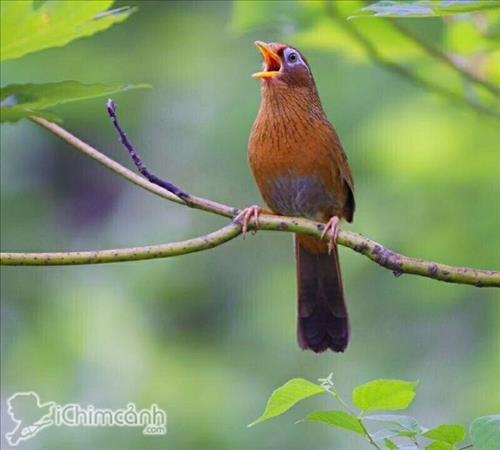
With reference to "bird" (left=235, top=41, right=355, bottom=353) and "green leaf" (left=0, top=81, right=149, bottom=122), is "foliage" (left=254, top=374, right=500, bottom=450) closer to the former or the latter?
"green leaf" (left=0, top=81, right=149, bottom=122)

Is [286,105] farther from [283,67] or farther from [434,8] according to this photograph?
[434,8]

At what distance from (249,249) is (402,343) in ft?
2.69

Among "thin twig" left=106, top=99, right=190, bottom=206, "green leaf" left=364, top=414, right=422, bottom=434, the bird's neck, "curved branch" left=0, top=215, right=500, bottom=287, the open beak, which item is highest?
the open beak

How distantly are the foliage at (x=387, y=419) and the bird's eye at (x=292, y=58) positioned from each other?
150cm

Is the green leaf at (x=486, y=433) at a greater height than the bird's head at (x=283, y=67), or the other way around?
the bird's head at (x=283, y=67)

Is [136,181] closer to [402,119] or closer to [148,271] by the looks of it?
[402,119]

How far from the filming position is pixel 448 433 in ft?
4.37

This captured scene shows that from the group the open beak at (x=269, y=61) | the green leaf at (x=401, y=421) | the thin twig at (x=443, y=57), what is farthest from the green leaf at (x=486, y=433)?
the open beak at (x=269, y=61)

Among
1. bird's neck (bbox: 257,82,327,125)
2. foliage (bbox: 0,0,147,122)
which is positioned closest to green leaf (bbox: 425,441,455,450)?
foliage (bbox: 0,0,147,122)

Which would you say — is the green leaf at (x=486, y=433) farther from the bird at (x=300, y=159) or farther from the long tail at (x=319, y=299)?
the long tail at (x=319, y=299)

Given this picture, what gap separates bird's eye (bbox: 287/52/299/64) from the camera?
9.39ft

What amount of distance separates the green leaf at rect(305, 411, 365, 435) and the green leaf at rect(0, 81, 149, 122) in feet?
1.80

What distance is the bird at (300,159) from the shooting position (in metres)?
2.91

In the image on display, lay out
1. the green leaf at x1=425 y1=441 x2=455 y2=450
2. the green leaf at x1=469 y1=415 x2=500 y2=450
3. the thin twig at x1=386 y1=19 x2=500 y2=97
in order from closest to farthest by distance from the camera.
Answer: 1. the green leaf at x1=469 y1=415 x2=500 y2=450
2. the green leaf at x1=425 y1=441 x2=455 y2=450
3. the thin twig at x1=386 y1=19 x2=500 y2=97
